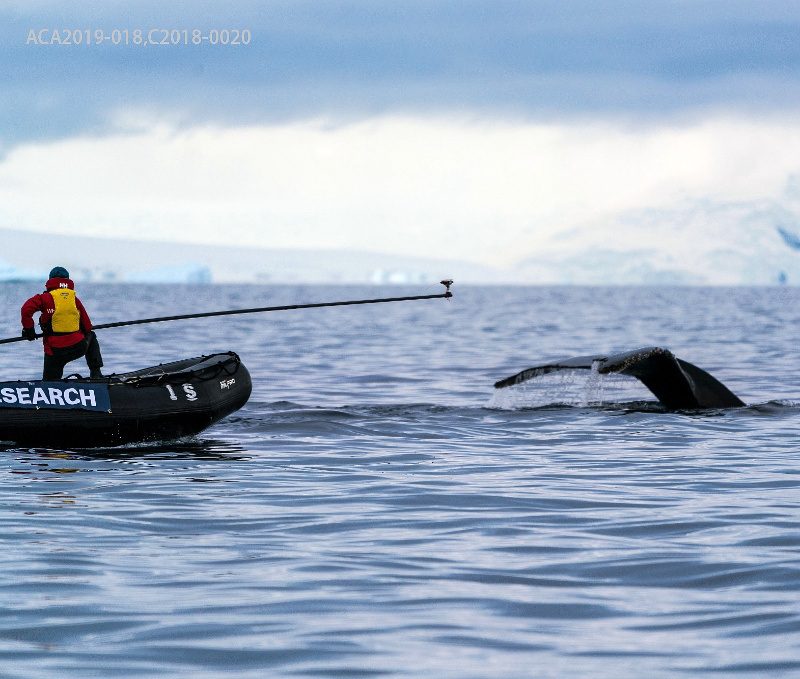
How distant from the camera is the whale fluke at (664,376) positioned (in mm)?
20375

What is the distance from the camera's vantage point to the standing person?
18.9 metres

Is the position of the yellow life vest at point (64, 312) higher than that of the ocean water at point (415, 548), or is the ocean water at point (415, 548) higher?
the yellow life vest at point (64, 312)

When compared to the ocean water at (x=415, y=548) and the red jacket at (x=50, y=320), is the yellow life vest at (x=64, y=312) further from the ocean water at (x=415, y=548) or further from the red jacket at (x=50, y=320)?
the ocean water at (x=415, y=548)

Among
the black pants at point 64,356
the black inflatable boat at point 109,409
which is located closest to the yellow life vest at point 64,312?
the black pants at point 64,356

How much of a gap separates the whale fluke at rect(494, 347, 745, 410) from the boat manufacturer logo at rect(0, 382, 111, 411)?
6363mm

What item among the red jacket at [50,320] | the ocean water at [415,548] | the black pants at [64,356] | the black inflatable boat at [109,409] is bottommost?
the ocean water at [415,548]

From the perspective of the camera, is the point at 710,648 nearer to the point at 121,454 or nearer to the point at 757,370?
the point at 121,454

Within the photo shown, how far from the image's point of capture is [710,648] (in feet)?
25.3

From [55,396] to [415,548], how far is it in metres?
8.34

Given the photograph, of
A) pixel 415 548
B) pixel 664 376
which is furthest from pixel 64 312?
pixel 415 548

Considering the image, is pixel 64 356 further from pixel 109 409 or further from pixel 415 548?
pixel 415 548

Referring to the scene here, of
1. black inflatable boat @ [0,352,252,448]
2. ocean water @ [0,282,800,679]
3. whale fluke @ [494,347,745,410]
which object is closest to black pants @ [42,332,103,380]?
black inflatable boat @ [0,352,252,448]

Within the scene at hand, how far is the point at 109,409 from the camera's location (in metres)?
17.7

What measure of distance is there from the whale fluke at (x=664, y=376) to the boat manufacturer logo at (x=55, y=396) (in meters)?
6.36
